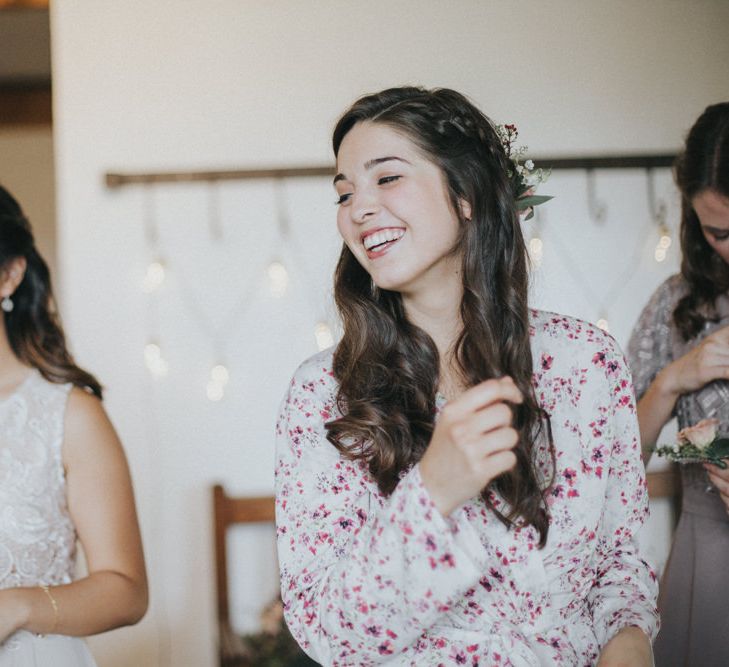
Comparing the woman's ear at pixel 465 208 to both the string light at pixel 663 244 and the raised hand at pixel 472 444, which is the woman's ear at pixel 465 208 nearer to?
the raised hand at pixel 472 444

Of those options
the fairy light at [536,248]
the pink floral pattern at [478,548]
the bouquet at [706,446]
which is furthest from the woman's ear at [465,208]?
the fairy light at [536,248]

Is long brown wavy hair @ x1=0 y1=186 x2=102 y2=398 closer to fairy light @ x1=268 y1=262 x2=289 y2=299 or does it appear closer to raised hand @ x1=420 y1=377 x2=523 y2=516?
raised hand @ x1=420 y1=377 x2=523 y2=516

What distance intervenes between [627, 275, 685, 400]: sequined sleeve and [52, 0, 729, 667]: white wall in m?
1.06

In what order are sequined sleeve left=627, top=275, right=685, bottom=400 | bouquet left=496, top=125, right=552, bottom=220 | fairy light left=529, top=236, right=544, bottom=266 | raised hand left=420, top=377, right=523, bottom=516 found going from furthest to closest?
1. fairy light left=529, top=236, right=544, bottom=266
2. sequined sleeve left=627, top=275, right=685, bottom=400
3. bouquet left=496, top=125, right=552, bottom=220
4. raised hand left=420, top=377, right=523, bottom=516

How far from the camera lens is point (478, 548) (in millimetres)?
1086

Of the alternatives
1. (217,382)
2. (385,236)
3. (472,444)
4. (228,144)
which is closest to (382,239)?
(385,236)

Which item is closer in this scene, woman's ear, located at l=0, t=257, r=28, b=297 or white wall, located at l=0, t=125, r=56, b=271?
woman's ear, located at l=0, t=257, r=28, b=297

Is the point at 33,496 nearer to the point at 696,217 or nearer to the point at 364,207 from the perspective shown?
the point at 364,207

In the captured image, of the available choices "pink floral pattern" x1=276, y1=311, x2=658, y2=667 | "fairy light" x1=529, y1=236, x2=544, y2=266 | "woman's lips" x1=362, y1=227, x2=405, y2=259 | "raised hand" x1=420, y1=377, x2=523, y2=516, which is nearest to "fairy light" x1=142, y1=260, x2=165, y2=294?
"fairy light" x1=529, y1=236, x2=544, y2=266

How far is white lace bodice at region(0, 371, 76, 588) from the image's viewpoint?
1.70 metres

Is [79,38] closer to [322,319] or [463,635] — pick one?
[322,319]

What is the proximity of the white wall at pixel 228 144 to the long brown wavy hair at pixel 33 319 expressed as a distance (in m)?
1.27

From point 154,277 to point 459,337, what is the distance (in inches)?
74.1

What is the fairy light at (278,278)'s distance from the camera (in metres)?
3.16
